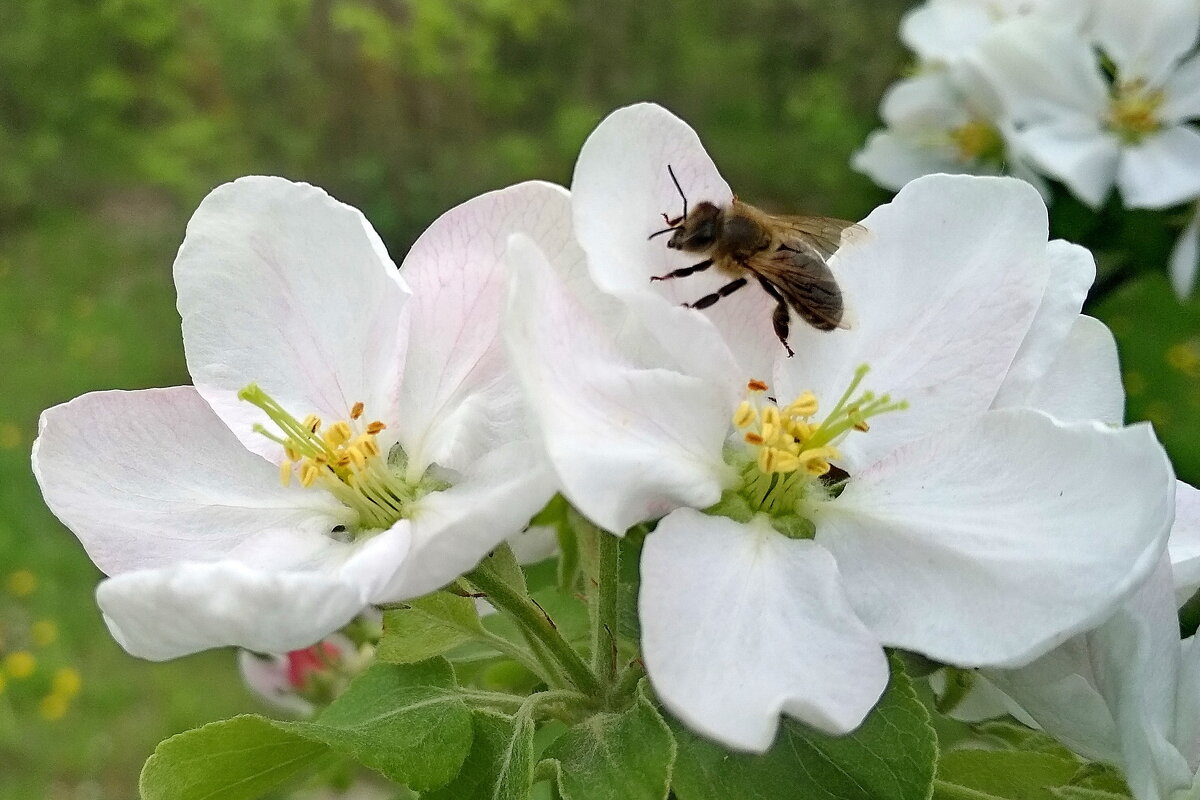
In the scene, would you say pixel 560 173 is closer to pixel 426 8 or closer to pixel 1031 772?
pixel 426 8

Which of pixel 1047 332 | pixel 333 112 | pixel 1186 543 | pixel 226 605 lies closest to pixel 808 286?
pixel 1047 332

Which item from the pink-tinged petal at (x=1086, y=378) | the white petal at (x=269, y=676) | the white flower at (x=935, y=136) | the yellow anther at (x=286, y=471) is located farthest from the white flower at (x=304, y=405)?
the white flower at (x=935, y=136)

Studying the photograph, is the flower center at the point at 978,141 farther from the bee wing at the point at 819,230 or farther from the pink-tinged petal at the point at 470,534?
the pink-tinged petal at the point at 470,534

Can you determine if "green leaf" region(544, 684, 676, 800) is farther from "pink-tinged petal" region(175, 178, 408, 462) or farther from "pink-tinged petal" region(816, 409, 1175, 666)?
"pink-tinged petal" region(175, 178, 408, 462)

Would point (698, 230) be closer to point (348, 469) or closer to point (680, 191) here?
point (680, 191)

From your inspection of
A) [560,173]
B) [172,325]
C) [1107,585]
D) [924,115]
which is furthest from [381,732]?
[560,173]

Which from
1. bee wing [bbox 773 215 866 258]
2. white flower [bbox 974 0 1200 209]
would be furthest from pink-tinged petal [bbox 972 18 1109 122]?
bee wing [bbox 773 215 866 258]
